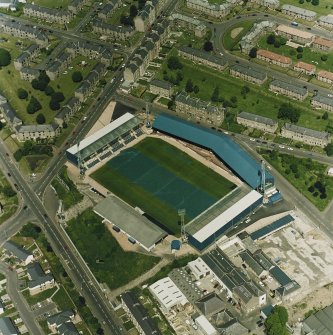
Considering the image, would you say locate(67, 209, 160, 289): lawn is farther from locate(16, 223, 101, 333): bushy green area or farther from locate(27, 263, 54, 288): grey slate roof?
locate(27, 263, 54, 288): grey slate roof

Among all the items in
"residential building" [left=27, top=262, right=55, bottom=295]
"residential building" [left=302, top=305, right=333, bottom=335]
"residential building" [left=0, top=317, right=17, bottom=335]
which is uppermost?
"residential building" [left=302, top=305, right=333, bottom=335]

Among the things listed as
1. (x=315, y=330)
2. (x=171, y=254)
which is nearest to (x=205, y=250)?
(x=171, y=254)

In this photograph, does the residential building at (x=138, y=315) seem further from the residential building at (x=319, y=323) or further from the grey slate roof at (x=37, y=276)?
the residential building at (x=319, y=323)

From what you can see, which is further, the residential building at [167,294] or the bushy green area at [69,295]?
the residential building at [167,294]

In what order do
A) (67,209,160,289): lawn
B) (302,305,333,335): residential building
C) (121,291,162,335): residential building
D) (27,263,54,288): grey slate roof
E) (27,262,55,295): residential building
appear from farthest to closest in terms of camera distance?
1. (67,209,160,289): lawn
2. (27,263,54,288): grey slate roof
3. (27,262,55,295): residential building
4. (121,291,162,335): residential building
5. (302,305,333,335): residential building

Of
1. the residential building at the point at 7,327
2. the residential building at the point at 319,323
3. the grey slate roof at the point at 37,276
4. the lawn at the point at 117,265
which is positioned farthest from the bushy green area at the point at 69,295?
the residential building at the point at 319,323

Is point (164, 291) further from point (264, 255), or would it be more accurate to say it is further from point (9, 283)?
point (9, 283)

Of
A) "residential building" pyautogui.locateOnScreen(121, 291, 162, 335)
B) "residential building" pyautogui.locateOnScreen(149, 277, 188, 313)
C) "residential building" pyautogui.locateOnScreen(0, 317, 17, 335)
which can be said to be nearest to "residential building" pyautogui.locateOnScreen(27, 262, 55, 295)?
"residential building" pyautogui.locateOnScreen(0, 317, 17, 335)
